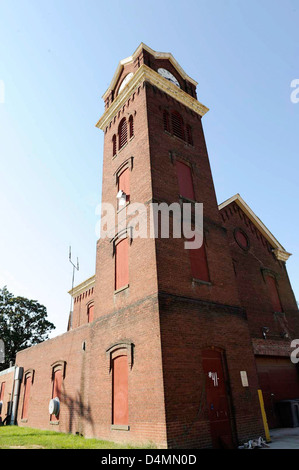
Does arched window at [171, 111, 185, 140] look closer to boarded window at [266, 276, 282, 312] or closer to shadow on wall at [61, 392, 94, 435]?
boarded window at [266, 276, 282, 312]

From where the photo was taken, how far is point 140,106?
15.9 metres

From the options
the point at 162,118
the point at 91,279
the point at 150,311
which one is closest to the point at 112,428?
the point at 150,311

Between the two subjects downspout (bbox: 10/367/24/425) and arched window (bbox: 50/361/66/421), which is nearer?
arched window (bbox: 50/361/66/421)

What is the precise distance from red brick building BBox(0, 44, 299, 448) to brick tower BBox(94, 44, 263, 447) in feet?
0.16

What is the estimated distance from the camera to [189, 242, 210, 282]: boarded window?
40.6 ft

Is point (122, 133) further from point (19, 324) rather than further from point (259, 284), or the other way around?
point (19, 324)

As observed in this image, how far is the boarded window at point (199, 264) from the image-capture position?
1238cm

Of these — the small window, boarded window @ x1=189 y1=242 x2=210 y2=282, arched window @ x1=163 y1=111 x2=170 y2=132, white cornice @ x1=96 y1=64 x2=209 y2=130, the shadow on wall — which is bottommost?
the shadow on wall

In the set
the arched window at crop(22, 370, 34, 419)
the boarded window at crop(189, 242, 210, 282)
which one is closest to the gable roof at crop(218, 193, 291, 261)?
the boarded window at crop(189, 242, 210, 282)

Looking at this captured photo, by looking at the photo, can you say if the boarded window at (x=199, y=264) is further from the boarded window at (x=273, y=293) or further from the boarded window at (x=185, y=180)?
the boarded window at (x=273, y=293)

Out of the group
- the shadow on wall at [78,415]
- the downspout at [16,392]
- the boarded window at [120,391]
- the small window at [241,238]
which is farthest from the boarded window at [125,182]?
the downspout at [16,392]
